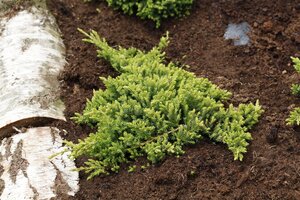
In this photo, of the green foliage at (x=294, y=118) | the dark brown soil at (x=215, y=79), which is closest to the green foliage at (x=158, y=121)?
the dark brown soil at (x=215, y=79)

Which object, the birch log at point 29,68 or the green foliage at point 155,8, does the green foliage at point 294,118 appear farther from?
the green foliage at point 155,8

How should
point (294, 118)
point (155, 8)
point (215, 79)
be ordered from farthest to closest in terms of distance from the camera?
point (155, 8) < point (215, 79) < point (294, 118)

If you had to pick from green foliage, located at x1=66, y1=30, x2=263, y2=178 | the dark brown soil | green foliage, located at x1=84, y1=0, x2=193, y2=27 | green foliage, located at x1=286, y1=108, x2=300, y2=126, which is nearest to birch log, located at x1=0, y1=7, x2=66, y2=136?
the dark brown soil

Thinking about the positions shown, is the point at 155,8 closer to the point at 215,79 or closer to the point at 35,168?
the point at 215,79

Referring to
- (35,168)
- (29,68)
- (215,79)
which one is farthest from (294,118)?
(29,68)

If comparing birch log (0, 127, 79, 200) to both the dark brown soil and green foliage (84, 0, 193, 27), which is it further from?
green foliage (84, 0, 193, 27)

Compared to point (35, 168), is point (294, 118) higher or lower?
higher
